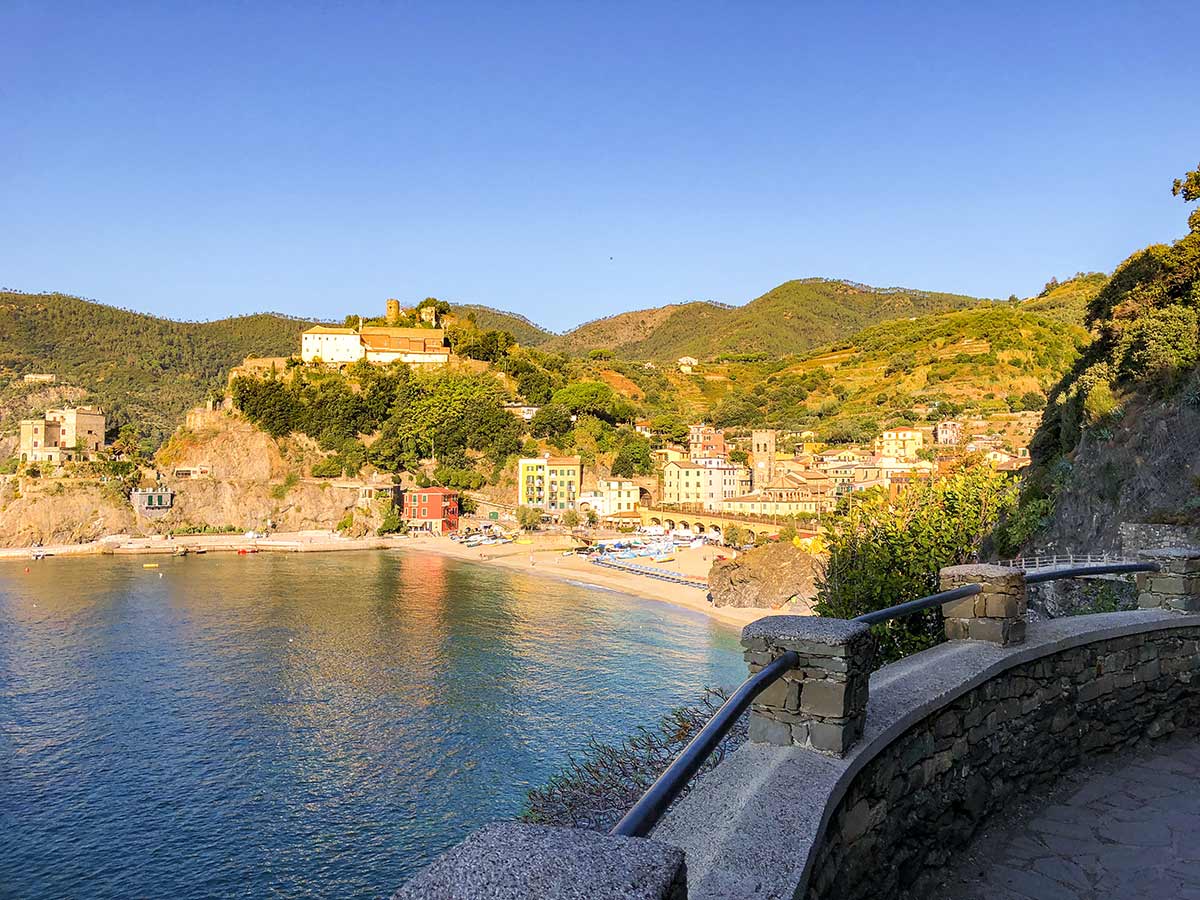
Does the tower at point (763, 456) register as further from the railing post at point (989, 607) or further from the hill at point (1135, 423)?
the railing post at point (989, 607)

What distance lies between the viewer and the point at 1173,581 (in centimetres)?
621

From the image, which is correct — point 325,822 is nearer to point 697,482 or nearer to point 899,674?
point 899,674

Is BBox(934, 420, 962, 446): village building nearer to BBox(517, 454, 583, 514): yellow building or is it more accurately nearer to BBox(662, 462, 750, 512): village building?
BBox(662, 462, 750, 512): village building

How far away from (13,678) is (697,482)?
50713 mm

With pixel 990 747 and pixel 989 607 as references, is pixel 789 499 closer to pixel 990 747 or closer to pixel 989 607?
pixel 989 607

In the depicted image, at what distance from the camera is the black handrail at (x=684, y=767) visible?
2012mm

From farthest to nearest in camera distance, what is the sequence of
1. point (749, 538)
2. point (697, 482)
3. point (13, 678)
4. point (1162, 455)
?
point (697, 482)
point (749, 538)
point (13, 678)
point (1162, 455)

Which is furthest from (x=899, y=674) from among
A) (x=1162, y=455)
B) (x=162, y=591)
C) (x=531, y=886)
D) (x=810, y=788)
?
(x=162, y=591)

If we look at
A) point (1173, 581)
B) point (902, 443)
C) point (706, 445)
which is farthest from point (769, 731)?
point (706, 445)

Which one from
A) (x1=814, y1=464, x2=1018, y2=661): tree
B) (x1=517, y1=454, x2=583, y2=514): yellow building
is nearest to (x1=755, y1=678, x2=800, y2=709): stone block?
(x1=814, y1=464, x2=1018, y2=661): tree

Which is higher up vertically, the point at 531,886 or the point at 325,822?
the point at 531,886

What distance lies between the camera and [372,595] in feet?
144

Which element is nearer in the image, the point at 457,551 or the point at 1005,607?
the point at 1005,607

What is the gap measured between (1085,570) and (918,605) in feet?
8.43
